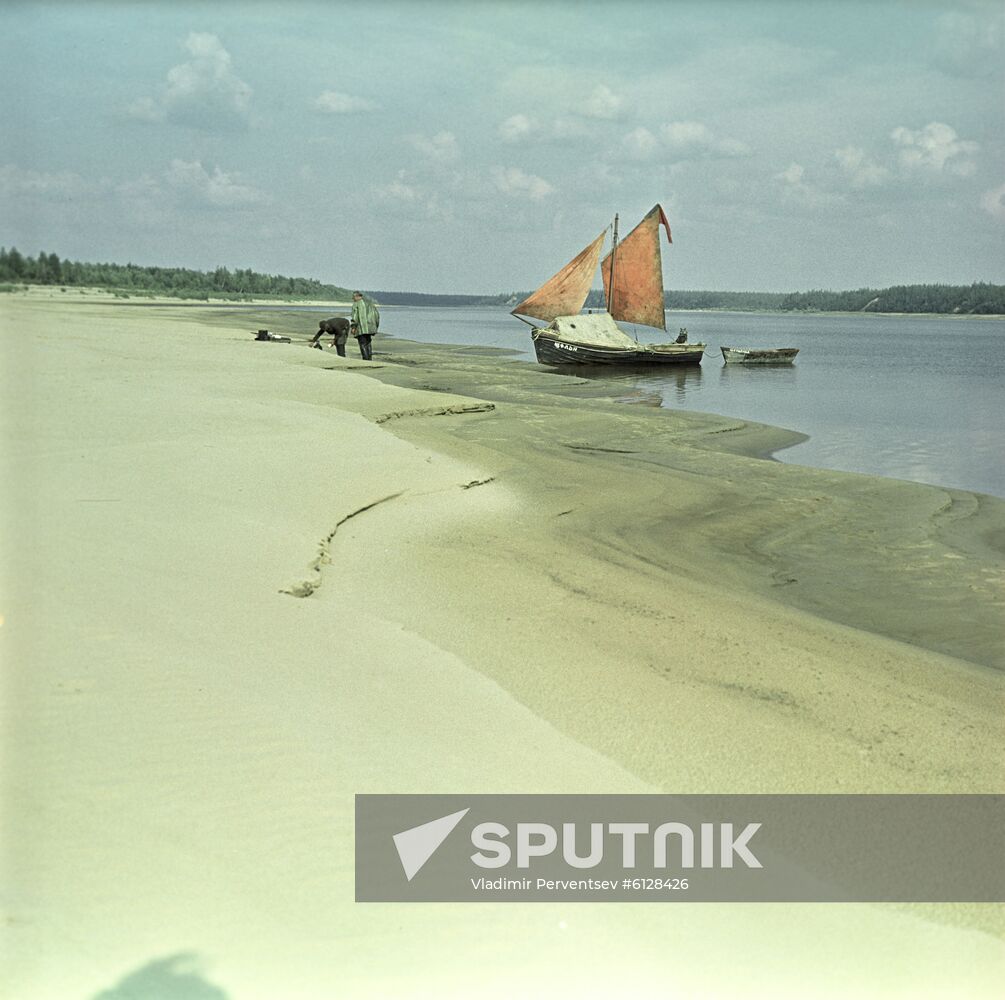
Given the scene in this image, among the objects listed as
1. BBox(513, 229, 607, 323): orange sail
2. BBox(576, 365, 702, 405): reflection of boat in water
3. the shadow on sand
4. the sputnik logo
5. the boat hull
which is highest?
BBox(513, 229, 607, 323): orange sail

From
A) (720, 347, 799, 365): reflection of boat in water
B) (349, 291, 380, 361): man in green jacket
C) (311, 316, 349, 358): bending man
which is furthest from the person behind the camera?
(720, 347, 799, 365): reflection of boat in water

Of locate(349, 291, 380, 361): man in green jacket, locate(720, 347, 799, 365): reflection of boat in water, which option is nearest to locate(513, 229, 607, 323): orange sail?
locate(720, 347, 799, 365): reflection of boat in water

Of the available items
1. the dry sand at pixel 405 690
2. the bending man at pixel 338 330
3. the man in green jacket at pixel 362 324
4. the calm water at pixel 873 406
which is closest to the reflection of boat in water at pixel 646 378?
the calm water at pixel 873 406

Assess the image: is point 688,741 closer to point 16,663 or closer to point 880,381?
point 16,663

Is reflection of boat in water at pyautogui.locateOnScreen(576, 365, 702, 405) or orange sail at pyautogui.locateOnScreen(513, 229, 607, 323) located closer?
reflection of boat in water at pyautogui.locateOnScreen(576, 365, 702, 405)

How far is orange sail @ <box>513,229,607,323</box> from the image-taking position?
4081 centimetres

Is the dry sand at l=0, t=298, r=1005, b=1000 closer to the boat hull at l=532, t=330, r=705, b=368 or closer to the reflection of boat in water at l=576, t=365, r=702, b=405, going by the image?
the reflection of boat in water at l=576, t=365, r=702, b=405

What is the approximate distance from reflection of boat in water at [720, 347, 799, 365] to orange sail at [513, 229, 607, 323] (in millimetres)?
8438

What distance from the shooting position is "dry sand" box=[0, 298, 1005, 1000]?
8.55ft

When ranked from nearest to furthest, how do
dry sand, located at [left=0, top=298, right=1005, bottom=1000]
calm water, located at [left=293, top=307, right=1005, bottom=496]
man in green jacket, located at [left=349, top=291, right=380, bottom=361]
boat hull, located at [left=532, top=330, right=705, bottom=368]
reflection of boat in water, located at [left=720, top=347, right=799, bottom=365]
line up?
dry sand, located at [left=0, top=298, right=1005, bottom=1000] < calm water, located at [left=293, top=307, right=1005, bottom=496] < man in green jacket, located at [left=349, top=291, right=380, bottom=361] < boat hull, located at [left=532, top=330, right=705, bottom=368] < reflection of boat in water, located at [left=720, top=347, right=799, bottom=365]

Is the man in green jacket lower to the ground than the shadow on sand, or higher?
higher

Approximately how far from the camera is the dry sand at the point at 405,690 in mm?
2605

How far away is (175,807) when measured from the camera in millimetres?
3031

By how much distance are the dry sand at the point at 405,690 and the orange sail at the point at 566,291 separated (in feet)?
101
